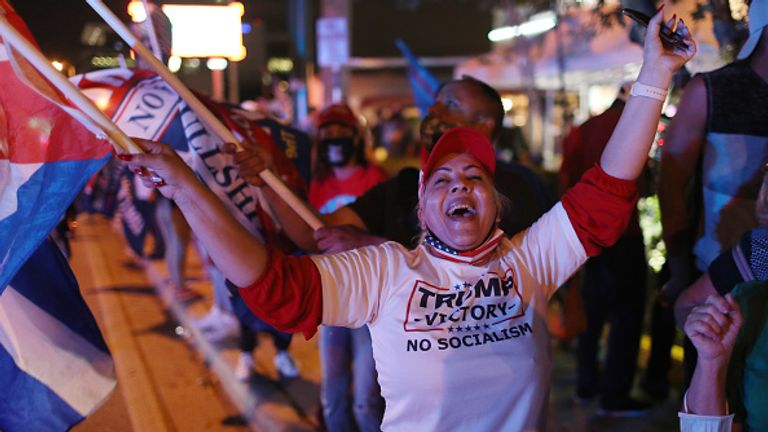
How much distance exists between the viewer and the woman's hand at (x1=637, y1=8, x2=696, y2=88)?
6.84 ft

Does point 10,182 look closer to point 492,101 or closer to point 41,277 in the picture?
point 41,277

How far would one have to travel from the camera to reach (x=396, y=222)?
3232mm

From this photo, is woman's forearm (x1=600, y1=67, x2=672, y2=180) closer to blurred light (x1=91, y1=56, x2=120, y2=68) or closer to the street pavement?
the street pavement

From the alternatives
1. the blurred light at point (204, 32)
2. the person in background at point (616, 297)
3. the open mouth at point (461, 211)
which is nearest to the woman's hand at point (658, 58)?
the open mouth at point (461, 211)

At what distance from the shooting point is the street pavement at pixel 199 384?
4754mm

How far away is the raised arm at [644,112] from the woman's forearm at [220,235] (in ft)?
3.51

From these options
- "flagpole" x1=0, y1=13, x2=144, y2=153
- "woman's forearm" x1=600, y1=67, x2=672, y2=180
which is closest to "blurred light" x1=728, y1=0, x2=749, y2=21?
"woman's forearm" x1=600, y1=67, x2=672, y2=180

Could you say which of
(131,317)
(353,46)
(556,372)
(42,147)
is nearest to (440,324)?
(42,147)

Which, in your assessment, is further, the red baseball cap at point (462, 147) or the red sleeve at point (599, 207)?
the red baseball cap at point (462, 147)

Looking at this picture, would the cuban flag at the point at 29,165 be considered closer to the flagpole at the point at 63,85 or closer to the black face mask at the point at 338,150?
the flagpole at the point at 63,85

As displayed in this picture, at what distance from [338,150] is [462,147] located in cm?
273

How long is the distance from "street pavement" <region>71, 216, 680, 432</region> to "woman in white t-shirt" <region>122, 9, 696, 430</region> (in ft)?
9.04

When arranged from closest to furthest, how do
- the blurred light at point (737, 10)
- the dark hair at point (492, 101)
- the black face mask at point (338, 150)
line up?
the dark hair at point (492, 101), the blurred light at point (737, 10), the black face mask at point (338, 150)

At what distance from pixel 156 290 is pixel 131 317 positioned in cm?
132
